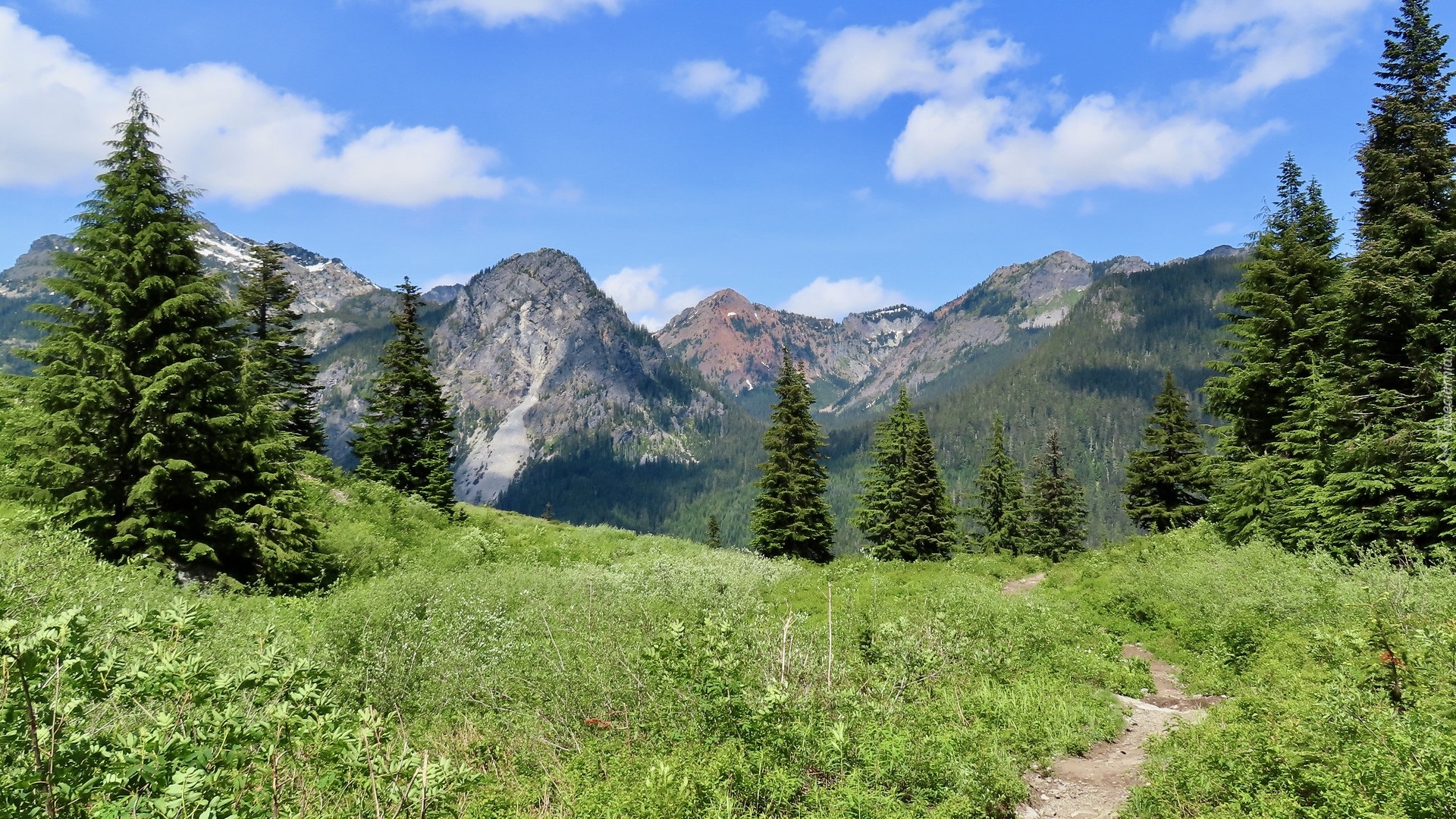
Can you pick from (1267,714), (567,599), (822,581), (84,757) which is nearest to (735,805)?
(84,757)

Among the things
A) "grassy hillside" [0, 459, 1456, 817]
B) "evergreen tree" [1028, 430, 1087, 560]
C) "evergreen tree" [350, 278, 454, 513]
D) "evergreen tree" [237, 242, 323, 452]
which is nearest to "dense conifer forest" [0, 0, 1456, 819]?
"grassy hillside" [0, 459, 1456, 817]

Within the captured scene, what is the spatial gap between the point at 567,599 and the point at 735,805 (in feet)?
25.7

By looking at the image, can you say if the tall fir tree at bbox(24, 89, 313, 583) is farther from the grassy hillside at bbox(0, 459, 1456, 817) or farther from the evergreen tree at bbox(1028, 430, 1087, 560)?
the evergreen tree at bbox(1028, 430, 1087, 560)

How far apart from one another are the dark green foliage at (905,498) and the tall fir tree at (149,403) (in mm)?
29885

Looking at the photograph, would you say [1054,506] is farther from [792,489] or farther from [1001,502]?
[792,489]

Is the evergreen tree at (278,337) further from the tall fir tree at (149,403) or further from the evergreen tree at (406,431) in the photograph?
the tall fir tree at (149,403)

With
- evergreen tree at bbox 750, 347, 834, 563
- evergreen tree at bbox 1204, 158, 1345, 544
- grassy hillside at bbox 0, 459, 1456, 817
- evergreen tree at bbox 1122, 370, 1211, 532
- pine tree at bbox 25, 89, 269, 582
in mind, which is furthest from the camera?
evergreen tree at bbox 1122, 370, 1211, 532

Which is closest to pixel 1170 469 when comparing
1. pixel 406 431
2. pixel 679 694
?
pixel 679 694

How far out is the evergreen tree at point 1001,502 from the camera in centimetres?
4769

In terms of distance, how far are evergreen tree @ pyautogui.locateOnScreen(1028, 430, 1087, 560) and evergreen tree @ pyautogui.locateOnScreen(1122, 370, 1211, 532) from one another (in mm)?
10120

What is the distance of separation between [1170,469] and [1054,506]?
13.3m

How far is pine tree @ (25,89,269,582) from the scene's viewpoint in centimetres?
1431

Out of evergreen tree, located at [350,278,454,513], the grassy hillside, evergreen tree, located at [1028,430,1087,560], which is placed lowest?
evergreen tree, located at [1028,430,1087,560]

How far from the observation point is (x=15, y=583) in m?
8.01
